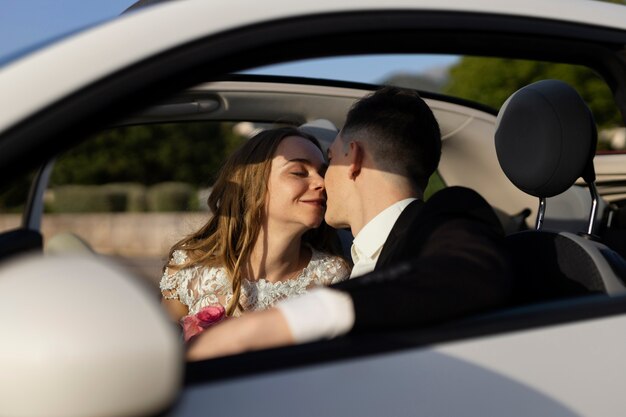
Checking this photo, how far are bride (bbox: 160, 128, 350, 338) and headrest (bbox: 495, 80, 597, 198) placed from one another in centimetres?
80

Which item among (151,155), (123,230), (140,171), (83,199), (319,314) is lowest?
(123,230)

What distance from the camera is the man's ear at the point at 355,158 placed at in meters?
2.49

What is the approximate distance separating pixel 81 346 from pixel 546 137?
4.62ft

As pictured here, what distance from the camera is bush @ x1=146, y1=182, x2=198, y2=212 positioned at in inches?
995

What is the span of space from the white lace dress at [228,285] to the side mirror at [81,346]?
6.06 feet

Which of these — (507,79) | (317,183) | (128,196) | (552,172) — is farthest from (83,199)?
(552,172)

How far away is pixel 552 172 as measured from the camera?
2279 mm

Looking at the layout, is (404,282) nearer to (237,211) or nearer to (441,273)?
(441,273)

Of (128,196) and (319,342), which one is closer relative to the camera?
(319,342)

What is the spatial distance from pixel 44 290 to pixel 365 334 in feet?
1.84

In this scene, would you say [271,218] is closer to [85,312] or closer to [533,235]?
[533,235]

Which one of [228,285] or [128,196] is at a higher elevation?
[228,285]

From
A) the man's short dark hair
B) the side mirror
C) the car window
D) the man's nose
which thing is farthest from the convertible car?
the car window

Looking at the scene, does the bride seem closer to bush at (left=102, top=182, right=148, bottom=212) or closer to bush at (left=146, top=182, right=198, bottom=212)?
bush at (left=146, top=182, right=198, bottom=212)
